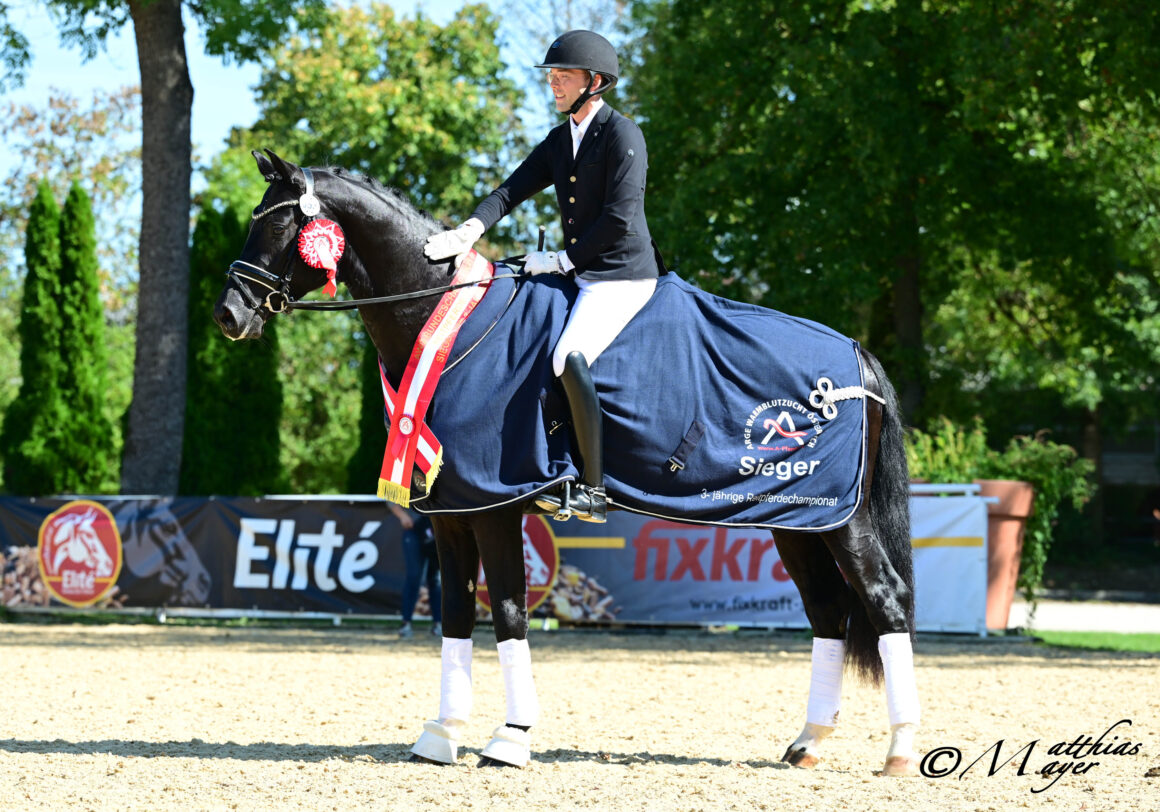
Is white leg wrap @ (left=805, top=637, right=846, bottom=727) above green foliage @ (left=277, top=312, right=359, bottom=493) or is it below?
below

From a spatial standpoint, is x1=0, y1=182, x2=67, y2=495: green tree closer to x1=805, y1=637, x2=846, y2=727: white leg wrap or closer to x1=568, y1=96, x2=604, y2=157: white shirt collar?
x1=568, y1=96, x2=604, y2=157: white shirt collar

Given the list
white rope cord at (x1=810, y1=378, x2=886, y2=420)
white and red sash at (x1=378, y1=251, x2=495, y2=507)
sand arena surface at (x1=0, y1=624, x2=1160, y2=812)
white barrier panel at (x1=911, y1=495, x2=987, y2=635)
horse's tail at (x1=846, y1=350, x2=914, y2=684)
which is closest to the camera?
sand arena surface at (x1=0, y1=624, x2=1160, y2=812)

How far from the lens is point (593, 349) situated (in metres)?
5.36

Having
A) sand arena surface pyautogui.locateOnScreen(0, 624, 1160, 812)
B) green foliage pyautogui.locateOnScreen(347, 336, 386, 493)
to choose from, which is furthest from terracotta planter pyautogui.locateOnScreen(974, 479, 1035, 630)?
green foliage pyautogui.locateOnScreen(347, 336, 386, 493)

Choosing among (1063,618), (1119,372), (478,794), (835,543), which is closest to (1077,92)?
(1119,372)

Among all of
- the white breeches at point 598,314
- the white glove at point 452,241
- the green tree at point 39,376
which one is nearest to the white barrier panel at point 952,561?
the white breeches at point 598,314

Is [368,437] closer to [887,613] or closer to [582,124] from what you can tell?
[582,124]

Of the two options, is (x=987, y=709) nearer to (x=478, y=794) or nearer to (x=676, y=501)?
(x=676, y=501)

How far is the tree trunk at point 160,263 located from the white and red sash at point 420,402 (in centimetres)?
1205

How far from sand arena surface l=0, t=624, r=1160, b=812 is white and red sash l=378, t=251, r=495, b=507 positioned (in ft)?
4.15

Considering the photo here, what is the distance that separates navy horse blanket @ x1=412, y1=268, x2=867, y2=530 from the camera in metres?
5.30

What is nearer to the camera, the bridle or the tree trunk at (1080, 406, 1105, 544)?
the bridle

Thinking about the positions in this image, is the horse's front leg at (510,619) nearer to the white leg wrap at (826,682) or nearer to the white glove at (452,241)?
the white glove at (452,241)

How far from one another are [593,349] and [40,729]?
3.69 metres
